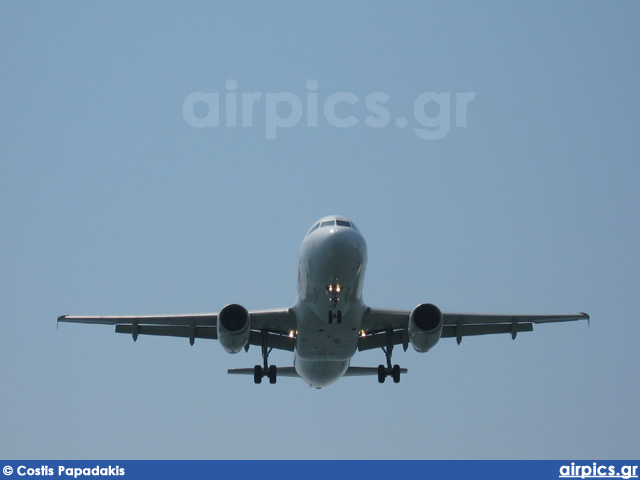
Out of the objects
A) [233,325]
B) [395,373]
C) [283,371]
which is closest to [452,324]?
[395,373]

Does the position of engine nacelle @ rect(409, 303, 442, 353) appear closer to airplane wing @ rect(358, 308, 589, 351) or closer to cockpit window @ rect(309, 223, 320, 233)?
airplane wing @ rect(358, 308, 589, 351)

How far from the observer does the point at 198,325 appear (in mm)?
36469

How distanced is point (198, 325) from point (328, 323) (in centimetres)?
624

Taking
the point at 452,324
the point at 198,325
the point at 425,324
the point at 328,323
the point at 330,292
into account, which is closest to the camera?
the point at 330,292

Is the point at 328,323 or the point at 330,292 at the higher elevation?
the point at 330,292

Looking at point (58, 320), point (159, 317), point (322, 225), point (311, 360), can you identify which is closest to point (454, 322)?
point (311, 360)

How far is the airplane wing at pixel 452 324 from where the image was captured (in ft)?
115

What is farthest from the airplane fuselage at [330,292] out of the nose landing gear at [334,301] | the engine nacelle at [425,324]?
the engine nacelle at [425,324]

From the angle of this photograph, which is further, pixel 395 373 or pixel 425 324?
pixel 395 373

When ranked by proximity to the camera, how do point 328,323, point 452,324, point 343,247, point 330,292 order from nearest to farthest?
1. point 343,247
2. point 330,292
3. point 328,323
4. point 452,324

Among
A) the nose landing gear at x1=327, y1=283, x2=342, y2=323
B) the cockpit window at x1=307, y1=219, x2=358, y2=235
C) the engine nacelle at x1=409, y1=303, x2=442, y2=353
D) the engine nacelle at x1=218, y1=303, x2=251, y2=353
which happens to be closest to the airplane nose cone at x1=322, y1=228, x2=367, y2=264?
the cockpit window at x1=307, y1=219, x2=358, y2=235

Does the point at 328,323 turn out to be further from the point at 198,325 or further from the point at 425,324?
the point at 198,325

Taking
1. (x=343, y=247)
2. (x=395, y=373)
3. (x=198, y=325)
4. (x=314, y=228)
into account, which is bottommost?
(x=395, y=373)

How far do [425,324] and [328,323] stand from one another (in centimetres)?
334
